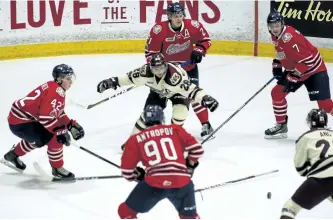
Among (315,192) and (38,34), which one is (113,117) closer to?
(38,34)

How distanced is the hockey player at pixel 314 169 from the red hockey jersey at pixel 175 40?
2365 mm

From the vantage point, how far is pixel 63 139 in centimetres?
564

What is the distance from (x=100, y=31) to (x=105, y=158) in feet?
11.5

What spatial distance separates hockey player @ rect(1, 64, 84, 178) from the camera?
221 inches

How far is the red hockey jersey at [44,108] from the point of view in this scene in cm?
559

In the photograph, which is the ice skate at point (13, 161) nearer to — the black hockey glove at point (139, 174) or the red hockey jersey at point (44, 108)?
the red hockey jersey at point (44, 108)

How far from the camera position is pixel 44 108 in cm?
559

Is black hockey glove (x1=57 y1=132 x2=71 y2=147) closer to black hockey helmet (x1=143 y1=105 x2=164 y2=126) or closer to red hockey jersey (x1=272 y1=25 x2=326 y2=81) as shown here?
black hockey helmet (x1=143 y1=105 x2=164 y2=126)

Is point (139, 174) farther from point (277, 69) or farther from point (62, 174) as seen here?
point (277, 69)

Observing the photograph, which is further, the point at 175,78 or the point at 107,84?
the point at 107,84

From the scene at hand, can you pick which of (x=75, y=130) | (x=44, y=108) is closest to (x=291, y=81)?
(x=75, y=130)

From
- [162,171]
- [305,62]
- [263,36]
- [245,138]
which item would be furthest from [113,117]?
[162,171]

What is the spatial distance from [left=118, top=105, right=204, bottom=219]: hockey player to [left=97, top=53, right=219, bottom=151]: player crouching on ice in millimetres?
1394

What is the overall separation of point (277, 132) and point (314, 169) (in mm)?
2397
